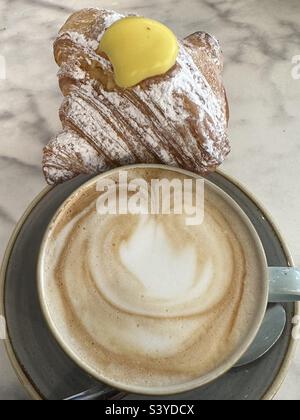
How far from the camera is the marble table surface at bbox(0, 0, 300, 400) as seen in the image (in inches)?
39.4

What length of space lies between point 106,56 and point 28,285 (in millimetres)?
364

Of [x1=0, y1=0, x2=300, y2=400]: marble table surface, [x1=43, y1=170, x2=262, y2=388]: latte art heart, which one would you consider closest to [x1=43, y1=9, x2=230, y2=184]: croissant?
[x1=43, y1=170, x2=262, y2=388]: latte art heart

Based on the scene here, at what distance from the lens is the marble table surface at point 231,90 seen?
100cm

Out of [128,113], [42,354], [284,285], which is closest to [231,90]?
[128,113]

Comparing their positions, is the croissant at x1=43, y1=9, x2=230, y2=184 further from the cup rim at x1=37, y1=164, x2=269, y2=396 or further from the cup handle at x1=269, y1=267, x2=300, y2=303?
the cup handle at x1=269, y1=267, x2=300, y2=303

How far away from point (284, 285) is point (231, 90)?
53cm

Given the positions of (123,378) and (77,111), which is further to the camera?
(77,111)

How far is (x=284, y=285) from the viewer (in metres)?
0.72

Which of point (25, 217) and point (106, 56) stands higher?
point (106, 56)

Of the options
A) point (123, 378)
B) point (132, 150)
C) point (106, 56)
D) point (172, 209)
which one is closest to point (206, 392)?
point (123, 378)

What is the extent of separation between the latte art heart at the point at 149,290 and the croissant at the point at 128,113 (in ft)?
0.30

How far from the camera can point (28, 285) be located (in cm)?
79
